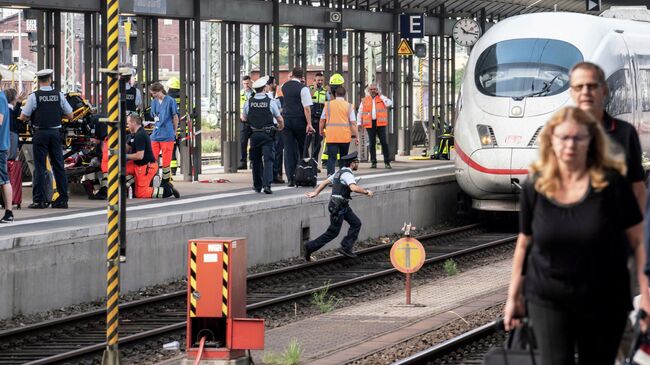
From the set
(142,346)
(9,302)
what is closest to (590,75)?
(142,346)

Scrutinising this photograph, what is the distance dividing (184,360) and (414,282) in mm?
7241

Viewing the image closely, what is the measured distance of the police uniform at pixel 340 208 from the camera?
63.9 feet

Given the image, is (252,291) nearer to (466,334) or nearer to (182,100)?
(466,334)

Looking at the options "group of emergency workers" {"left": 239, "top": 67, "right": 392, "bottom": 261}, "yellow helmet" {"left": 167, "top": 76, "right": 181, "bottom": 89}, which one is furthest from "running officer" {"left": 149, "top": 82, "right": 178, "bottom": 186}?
"yellow helmet" {"left": 167, "top": 76, "right": 181, "bottom": 89}

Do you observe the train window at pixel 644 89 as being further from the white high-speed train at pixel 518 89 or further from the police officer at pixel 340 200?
the police officer at pixel 340 200

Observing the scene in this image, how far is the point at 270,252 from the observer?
20.6 meters

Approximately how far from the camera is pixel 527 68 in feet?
75.4

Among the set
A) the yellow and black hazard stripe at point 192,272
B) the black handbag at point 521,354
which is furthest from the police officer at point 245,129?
the black handbag at point 521,354

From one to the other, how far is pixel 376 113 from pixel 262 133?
345 inches

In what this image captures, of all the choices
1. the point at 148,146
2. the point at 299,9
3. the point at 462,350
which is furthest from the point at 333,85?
the point at 462,350

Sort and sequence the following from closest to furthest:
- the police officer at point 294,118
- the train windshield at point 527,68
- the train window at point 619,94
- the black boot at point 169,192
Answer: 1. the black boot at point 169,192
2. the train windshield at point 527,68
3. the train window at point 619,94
4. the police officer at point 294,118

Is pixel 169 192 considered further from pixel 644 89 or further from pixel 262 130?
pixel 644 89

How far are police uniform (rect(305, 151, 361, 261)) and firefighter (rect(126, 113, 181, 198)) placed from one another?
9.36 feet

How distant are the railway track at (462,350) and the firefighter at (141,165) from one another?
356 inches
